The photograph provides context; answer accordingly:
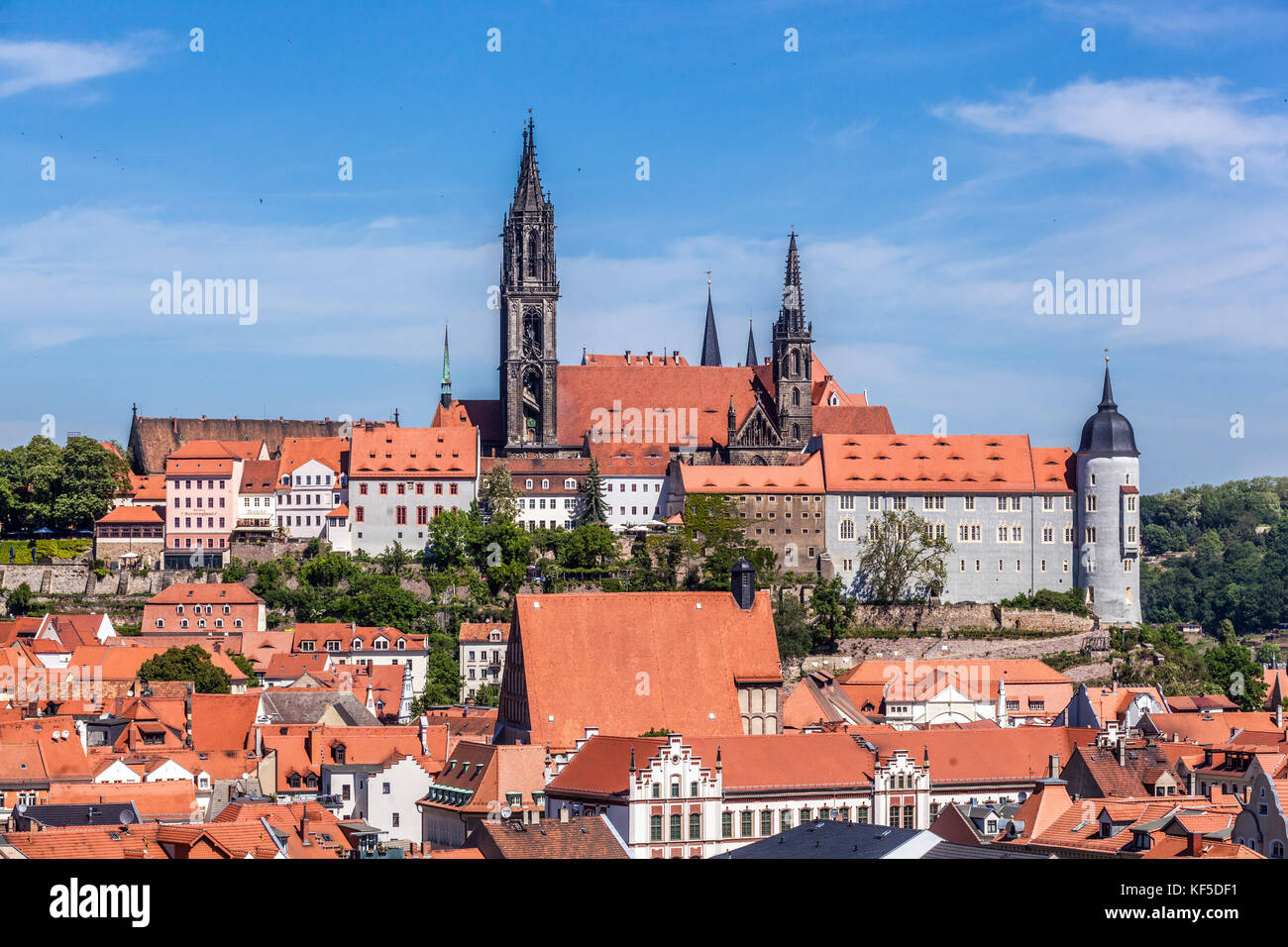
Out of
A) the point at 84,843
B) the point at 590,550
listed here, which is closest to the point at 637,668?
the point at 84,843

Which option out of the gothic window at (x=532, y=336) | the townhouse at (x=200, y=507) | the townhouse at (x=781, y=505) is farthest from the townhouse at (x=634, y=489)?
the townhouse at (x=200, y=507)

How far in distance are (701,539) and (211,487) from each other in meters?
23.0

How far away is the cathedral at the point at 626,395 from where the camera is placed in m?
92.2

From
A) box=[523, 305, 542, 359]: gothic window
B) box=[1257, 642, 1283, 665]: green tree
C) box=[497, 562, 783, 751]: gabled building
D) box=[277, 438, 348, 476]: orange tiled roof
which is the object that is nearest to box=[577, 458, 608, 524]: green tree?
box=[523, 305, 542, 359]: gothic window

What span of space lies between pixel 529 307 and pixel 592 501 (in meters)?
11.5

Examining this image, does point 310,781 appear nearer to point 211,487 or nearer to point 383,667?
point 383,667

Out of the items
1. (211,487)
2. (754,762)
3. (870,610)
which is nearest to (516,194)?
(211,487)

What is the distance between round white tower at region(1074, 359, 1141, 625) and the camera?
3238 inches

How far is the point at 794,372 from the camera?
309ft

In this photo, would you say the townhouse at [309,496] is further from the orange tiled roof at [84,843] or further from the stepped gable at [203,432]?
Result: the orange tiled roof at [84,843]

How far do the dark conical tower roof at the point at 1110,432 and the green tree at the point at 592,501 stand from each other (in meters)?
22.2

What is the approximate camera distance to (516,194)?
92.2m
